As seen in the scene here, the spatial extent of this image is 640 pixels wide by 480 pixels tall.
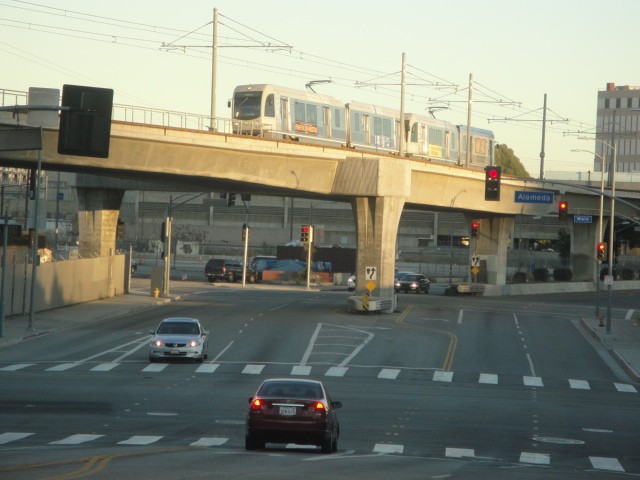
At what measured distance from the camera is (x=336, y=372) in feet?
124

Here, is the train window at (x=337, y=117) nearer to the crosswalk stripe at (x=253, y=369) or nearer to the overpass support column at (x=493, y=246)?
the crosswalk stripe at (x=253, y=369)

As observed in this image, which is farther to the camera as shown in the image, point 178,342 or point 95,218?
point 95,218

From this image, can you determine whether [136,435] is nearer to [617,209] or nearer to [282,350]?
[282,350]

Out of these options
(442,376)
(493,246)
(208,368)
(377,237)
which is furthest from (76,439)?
(493,246)

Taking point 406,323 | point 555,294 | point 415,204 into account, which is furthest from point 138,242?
point 406,323

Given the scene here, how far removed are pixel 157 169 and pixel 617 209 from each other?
53898mm

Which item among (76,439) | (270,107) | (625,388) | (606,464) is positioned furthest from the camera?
(270,107)

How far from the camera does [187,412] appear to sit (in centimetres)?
2734

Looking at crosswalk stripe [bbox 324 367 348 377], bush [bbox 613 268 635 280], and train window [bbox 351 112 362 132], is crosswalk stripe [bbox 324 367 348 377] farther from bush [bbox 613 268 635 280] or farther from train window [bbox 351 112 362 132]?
bush [bbox 613 268 635 280]

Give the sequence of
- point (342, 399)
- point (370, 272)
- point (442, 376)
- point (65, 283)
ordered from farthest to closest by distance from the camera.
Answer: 1. point (65, 283)
2. point (370, 272)
3. point (442, 376)
4. point (342, 399)

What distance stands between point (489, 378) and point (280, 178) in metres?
21.0

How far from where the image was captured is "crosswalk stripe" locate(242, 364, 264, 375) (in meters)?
36.9

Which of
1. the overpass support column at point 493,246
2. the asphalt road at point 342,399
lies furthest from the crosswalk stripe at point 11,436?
the overpass support column at point 493,246

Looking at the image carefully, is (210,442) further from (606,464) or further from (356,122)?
(356,122)
